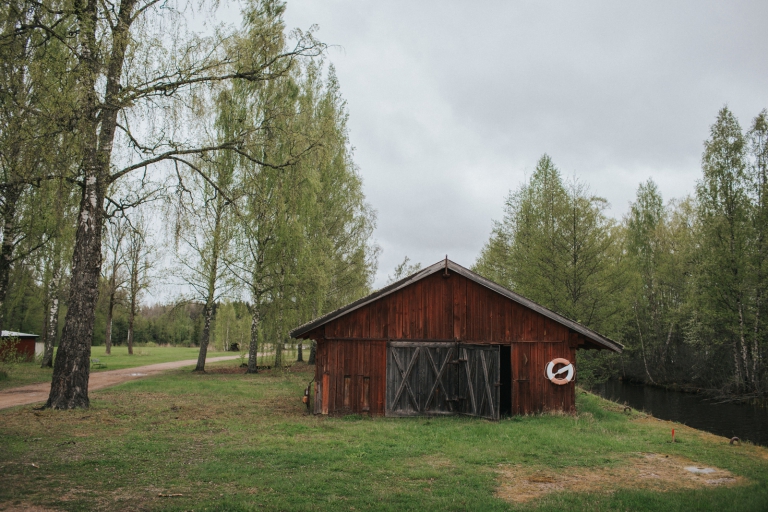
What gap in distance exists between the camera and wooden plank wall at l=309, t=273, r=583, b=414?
1516 centimetres

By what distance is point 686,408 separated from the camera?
25.8 meters

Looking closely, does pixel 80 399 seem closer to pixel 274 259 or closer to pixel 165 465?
pixel 165 465

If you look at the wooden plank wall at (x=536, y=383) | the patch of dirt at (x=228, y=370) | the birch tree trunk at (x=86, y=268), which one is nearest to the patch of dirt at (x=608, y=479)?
the wooden plank wall at (x=536, y=383)

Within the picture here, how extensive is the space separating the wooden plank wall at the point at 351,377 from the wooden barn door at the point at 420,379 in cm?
29

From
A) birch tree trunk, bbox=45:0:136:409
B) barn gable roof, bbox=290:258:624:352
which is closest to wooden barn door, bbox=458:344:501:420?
barn gable roof, bbox=290:258:624:352

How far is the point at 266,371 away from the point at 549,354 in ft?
60.4

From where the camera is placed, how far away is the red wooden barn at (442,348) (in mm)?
15055

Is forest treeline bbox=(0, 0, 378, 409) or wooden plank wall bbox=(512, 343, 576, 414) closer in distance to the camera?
forest treeline bbox=(0, 0, 378, 409)

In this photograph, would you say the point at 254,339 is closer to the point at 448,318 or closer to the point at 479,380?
the point at 448,318

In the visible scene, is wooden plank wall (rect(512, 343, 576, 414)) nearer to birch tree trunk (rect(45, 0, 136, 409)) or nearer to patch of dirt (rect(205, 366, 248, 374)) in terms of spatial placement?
Answer: birch tree trunk (rect(45, 0, 136, 409))

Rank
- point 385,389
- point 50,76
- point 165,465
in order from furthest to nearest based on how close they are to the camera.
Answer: point 385,389 → point 50,76 → point 165,465

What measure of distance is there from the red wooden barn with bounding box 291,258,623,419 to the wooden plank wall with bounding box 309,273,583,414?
29 millimetres

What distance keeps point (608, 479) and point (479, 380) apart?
634 cm

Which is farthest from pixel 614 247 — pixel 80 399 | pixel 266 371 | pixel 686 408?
pixel 80 399
